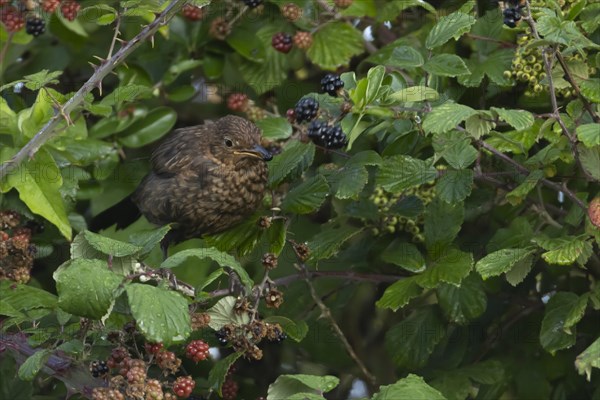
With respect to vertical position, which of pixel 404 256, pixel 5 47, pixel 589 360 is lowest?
pixel 404 256

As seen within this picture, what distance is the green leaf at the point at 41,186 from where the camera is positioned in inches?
137

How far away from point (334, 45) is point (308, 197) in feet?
3.13

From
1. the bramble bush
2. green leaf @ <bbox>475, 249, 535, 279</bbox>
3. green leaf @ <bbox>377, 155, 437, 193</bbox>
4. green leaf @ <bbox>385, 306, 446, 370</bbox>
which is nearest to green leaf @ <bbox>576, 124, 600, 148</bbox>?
the bramble bush

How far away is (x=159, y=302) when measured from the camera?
256 cm

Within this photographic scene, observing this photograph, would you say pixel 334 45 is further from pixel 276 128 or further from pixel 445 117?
pixel 445 117

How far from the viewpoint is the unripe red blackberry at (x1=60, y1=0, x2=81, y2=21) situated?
4008 millimetres

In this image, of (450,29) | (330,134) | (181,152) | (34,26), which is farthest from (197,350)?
(34,26)

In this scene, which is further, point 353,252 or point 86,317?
point 353,252

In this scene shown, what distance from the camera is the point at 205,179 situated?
13.5 feet

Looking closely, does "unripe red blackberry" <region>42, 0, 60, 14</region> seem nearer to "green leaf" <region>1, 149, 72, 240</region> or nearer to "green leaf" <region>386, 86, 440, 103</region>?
"green leaf" <region>1, 149, 72, 240</region>

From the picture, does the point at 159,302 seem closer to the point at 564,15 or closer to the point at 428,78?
the point at 428,78

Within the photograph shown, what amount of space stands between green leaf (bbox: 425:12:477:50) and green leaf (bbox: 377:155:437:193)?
0.32 meters

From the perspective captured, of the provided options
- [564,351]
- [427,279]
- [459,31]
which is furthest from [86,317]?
[564,351]

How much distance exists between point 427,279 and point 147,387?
98 cm
